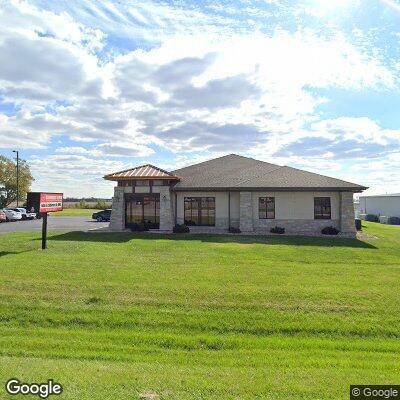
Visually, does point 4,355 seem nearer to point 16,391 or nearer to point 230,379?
point 16,391

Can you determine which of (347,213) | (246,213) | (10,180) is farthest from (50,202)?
(10,180)

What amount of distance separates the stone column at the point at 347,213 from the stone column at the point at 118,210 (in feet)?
50.7

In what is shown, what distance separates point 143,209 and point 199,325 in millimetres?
19757

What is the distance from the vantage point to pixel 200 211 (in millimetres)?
27750

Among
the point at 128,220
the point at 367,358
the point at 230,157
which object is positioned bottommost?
the point at 367,358

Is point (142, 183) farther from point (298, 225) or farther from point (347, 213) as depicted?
point (347, 213)

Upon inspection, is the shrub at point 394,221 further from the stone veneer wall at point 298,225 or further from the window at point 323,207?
the window at point 323,207

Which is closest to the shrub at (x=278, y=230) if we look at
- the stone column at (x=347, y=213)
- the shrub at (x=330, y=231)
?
the shrub at (x=330, y=231)

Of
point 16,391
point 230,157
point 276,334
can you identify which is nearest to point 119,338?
point 16,391

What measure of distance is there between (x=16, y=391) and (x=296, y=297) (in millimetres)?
7031

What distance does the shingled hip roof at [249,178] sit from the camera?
1035 inches

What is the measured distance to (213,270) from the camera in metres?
13.3

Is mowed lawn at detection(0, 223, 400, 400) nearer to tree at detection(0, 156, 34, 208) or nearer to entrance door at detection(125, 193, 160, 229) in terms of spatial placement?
entrance door at detection(125, 193, 160, 229)

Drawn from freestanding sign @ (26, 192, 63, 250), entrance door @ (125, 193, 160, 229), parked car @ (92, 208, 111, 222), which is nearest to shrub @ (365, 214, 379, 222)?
parked car @ (92, 208, 111, 222)
